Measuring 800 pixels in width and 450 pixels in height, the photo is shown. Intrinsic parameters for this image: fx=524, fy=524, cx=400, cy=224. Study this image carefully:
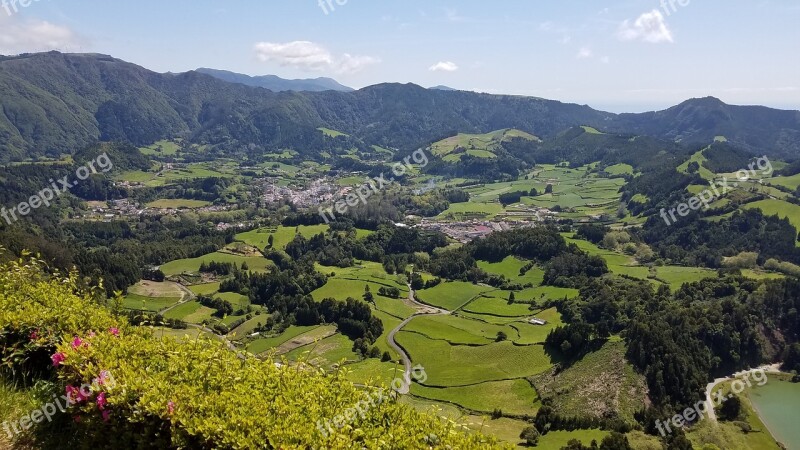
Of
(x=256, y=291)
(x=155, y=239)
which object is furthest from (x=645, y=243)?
(x=155, y=239)

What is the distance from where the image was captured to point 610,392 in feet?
205

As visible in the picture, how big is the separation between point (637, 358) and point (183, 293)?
81529 mm

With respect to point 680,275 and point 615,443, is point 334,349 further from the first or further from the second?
point 680,275

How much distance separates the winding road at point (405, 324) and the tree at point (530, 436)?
14610 mm

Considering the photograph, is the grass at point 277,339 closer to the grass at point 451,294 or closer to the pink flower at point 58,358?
the grass at point 451,294

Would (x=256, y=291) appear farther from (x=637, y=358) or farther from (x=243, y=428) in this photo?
(x=243, y=428)

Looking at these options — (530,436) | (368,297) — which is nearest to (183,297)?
(368,297)

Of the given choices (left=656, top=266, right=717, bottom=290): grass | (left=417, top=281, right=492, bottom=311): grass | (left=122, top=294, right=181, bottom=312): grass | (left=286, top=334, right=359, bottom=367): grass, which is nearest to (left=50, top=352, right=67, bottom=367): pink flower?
(left=286, top=334, right=359, bottom=367): grass

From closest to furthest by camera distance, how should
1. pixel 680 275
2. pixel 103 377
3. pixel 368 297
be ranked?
pixel 103 377 → pixel 368 297 → pixel 680 275

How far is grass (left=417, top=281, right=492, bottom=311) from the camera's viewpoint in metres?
102

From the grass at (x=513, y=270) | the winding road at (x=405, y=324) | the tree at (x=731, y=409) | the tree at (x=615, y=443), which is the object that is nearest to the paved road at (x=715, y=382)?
the tree at (x=731, y=409)

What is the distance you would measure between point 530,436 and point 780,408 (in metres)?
40.0

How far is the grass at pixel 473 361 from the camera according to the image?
70.1 m

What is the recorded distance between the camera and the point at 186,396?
334 inches
